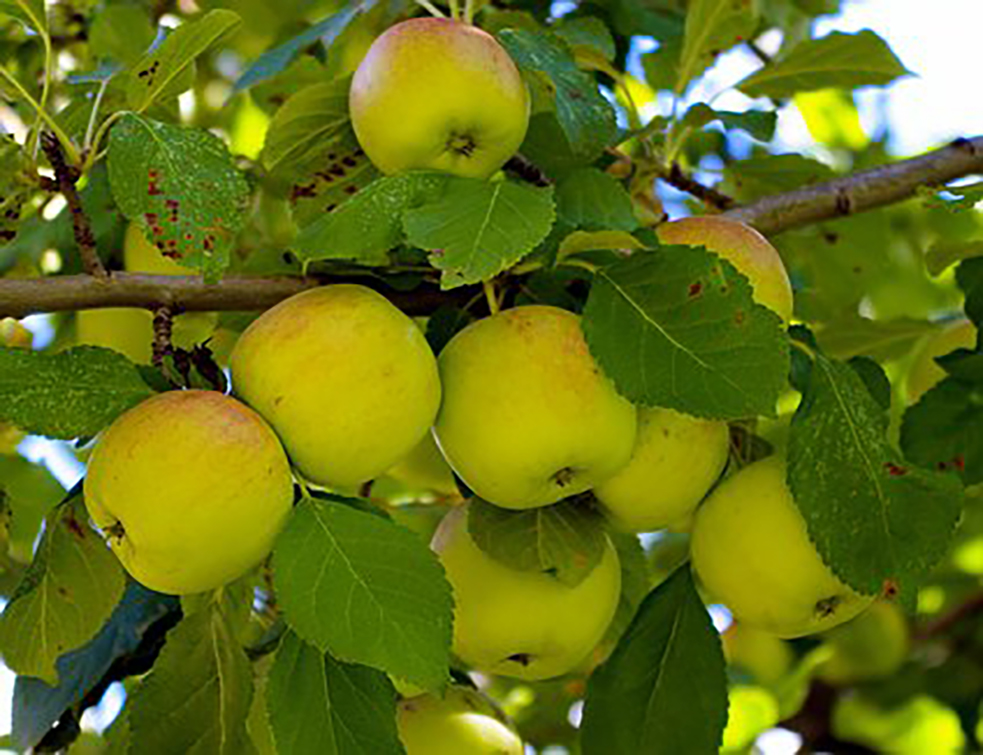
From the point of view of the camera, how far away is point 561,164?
1.59 metres

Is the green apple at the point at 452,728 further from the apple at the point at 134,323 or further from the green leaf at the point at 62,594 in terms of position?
the apple at the point at 134,323

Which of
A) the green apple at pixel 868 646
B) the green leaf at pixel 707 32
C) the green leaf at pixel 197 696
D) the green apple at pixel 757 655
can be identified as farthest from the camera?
the green apple at pixel 868 646

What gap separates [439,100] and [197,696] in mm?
583

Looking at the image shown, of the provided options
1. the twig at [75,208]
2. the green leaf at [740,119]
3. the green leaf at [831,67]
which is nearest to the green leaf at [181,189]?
the twig at [75,208]

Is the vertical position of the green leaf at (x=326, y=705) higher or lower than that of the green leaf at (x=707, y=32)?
lower

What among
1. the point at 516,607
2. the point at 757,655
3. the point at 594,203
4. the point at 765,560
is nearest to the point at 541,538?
the point at 516,607

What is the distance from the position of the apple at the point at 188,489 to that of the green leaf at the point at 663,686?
18.8 inches

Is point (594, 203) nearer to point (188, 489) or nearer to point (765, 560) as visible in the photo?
point (765, 560)

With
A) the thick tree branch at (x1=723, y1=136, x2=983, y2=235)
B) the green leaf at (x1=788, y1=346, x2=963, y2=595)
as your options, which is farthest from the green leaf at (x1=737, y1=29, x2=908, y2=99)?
the green leaf at (x1=788, y1=346, x2=963, y2=595)

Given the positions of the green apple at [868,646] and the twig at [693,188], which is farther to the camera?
the green apple at [868,646]

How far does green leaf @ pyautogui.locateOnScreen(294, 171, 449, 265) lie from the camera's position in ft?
4.06

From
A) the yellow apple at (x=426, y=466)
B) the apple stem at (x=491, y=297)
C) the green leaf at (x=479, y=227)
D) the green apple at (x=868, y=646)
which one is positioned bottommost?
the green apple at (x=868, y=646)

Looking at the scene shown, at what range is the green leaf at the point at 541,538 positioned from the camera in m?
1.40

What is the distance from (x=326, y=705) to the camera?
1237 millimetres
